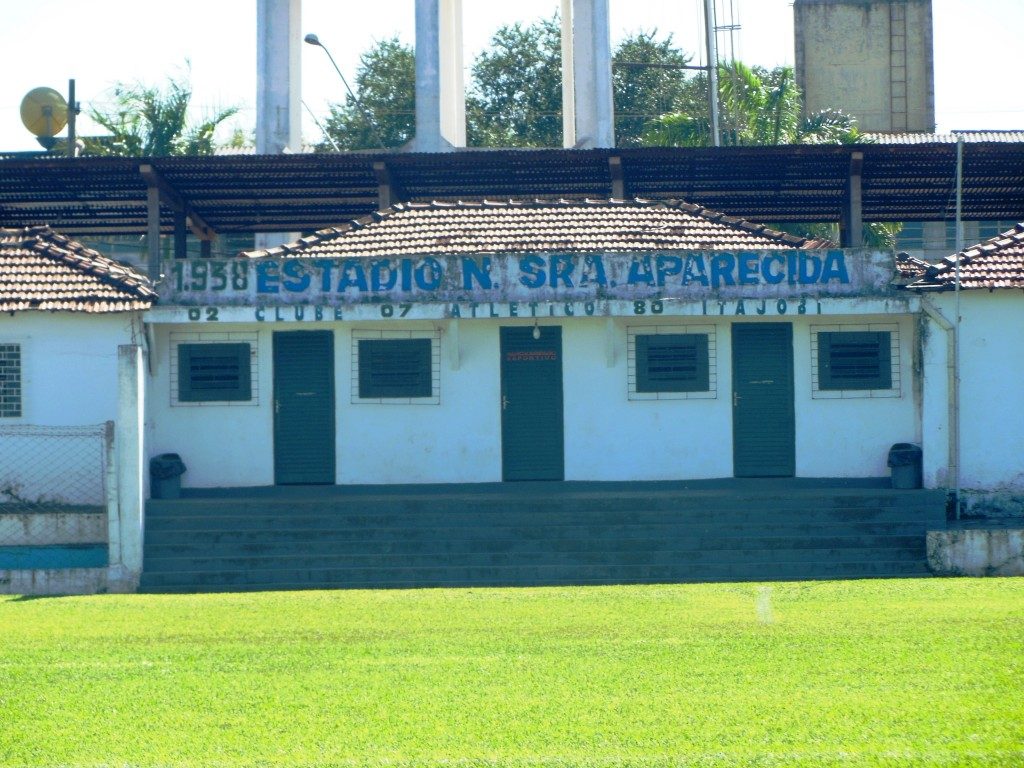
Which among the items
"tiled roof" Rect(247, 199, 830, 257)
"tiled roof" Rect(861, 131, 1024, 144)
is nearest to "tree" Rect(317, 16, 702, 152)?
Result: "tiled roof" Rect(861, 131, 1024, 144)

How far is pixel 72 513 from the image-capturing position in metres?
19.6

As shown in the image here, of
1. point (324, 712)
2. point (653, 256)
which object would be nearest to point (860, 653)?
point (324, 712)

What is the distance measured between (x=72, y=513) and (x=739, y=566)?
847cm

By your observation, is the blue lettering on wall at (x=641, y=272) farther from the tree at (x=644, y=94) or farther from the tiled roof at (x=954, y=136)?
the tree at (x=644, y=94)

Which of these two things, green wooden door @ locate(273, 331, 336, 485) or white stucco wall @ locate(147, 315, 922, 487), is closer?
white stucco wall @ locate(147, 315, 922, 487)

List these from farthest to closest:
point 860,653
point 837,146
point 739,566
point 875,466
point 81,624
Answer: point 837,146
point 875,466
point 739,566
point 81,624
point 860,653

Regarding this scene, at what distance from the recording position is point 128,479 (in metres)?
18.5

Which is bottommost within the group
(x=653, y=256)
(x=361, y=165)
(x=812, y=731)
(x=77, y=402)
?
(x=812, y=731)

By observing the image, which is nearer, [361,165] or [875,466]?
[875,466]

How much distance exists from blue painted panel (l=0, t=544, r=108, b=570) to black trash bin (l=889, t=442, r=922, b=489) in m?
10.1

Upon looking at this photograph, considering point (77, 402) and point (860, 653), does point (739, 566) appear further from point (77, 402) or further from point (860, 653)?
point (77, 402)

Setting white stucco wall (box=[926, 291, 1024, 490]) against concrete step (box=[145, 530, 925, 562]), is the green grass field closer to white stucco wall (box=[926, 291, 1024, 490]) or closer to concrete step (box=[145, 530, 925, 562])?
concrete step (box=[145, 530, 925, 562])

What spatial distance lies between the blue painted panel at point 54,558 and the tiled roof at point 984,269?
11.1m

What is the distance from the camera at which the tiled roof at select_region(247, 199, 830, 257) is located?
2212 cm
